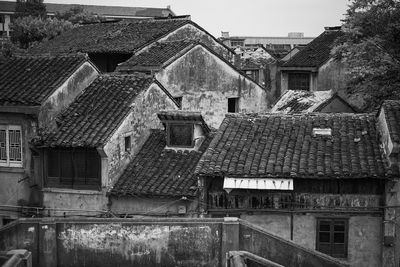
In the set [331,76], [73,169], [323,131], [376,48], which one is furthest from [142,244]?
[331,76]

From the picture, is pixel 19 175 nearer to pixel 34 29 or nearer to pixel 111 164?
pixel 111 164

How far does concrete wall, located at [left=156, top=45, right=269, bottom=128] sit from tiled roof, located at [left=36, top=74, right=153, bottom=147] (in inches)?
187

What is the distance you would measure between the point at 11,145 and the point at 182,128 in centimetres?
601

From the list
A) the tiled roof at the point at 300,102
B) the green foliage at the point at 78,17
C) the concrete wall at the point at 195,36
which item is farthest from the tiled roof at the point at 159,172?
the green foliage at the point at 78,17

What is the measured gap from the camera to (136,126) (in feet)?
68.1

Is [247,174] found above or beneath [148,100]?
beneath

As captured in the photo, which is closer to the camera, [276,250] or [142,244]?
[276,250]

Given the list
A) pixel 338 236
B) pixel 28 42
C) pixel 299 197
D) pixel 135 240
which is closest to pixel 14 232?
pixel 135 240

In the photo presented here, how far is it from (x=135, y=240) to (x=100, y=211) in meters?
4.31

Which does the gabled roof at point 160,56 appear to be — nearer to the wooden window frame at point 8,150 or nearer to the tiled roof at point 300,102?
the tiled roof at point 300,102

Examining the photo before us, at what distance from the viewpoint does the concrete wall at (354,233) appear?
687 inches

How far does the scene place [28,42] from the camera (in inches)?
2106

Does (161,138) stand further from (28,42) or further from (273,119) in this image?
(28,42)

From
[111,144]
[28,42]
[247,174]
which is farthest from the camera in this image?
[28,42]
